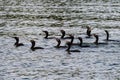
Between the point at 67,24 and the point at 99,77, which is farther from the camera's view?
the point at 67,24

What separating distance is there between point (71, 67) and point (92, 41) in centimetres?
1433

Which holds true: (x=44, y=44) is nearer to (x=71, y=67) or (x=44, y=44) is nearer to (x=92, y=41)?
(x=92, y=41)

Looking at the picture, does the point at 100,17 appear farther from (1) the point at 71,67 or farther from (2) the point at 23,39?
(1) the point at 71,67

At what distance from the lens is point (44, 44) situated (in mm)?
51188

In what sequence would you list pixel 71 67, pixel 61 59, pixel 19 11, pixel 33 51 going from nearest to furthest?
1. pixel 71 67
2. pixel 61 59
3. pixel 33 51
4. pixel 19 11

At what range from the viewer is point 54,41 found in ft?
175

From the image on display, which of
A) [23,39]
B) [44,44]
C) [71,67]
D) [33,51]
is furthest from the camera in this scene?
[23,39]

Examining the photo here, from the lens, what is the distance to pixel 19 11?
8181cm

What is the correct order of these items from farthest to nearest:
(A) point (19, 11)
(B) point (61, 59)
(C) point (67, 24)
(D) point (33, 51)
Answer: (A) point (19, 11) < (C) point (67, 24) < (D) point (33, 51) < (B) point (61, 59)

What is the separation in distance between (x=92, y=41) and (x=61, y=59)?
1120 centimetres

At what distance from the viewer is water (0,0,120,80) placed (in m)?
37.8

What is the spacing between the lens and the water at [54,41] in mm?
37750

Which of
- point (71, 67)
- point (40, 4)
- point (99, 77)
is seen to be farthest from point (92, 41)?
point (40, 4)

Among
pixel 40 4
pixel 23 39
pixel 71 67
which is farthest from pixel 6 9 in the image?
pixel 71 67
